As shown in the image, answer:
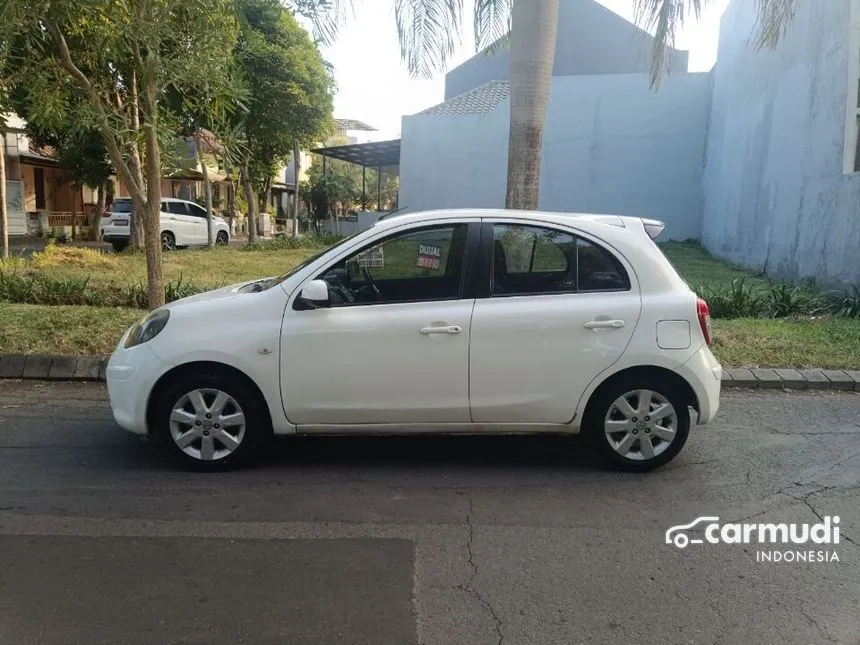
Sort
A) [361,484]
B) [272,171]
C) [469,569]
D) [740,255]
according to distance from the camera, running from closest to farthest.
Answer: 1. [469,569]
2. [361,484]
3. [740,255]
4. [272,171]

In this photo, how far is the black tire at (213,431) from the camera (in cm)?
421

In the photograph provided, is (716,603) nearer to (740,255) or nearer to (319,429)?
(319,429)

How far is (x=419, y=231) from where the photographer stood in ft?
14.4

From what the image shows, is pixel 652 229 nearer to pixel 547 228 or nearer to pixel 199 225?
pixel 547 228

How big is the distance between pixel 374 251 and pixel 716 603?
2715mm

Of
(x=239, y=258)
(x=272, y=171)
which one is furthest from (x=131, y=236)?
(x=272, y=171)

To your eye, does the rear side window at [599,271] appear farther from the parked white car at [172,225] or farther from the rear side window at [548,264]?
the parked white car at [172,225]

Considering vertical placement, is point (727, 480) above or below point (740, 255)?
below

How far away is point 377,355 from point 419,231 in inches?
33.7

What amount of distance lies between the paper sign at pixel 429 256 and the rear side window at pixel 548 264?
368mm

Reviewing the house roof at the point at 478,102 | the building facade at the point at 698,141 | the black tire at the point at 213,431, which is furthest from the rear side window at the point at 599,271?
the house roof at the point at 478,102

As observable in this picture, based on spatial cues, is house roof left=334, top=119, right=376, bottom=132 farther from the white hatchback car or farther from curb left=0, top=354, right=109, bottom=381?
the white hatchback car

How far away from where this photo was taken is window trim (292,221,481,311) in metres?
4.27

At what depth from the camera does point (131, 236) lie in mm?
20312
